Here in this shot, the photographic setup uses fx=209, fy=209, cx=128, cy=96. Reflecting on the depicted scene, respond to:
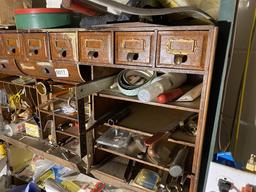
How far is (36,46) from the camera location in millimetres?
960

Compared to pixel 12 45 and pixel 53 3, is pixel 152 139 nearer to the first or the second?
pixel 12 45

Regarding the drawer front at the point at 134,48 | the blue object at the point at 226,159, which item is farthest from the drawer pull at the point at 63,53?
the blue object at the point at 226,159

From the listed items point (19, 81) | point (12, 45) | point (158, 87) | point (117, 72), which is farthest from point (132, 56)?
point (19, 81)

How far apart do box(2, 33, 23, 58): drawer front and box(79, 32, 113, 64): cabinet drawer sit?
39 centimetres

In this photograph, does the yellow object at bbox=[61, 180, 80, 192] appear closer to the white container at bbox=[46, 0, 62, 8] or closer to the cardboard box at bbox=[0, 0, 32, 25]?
the cardboard box at bbox=[0, 0, 32, 25]

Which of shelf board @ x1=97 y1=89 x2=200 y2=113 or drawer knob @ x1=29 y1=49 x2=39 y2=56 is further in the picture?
drawer knob @ x1=29 y1=49 x2=39 y2=56

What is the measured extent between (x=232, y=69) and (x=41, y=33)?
91 centimetres

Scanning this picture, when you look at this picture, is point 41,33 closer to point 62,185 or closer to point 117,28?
point 117,28

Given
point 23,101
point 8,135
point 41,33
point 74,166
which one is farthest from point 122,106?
point 8,135

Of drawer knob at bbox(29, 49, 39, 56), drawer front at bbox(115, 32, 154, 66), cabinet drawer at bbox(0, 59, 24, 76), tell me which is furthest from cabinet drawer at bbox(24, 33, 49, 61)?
drawer front at bbox(115, 32, 154, 66)

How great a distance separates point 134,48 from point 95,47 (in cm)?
17

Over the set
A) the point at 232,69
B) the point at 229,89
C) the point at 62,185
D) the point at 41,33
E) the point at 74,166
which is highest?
the point at 41,33

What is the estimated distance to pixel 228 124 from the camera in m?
1.08

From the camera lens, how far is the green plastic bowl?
906 mm
